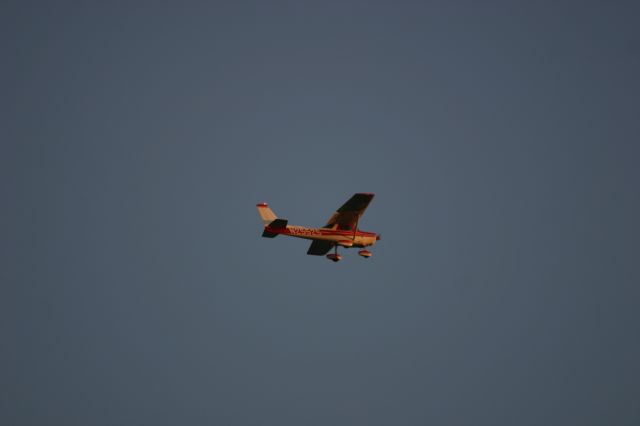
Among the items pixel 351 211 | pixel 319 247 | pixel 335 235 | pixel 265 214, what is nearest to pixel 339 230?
pixel 335 235

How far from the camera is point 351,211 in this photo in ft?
130

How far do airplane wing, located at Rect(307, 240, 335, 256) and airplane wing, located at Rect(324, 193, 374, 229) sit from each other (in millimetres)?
1595

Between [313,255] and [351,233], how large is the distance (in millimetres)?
3098

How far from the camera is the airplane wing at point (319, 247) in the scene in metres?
41.5

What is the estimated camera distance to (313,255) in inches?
1663

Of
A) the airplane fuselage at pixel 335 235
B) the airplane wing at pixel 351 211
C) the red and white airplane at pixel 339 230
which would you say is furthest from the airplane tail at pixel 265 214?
the airplane wing at pixel 351 211

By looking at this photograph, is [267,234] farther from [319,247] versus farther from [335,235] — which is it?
[319,247]

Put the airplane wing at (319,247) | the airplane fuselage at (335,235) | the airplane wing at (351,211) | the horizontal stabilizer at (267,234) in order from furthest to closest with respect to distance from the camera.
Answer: the airplane wing at (319,247) → the airplane fuselage at (335,235) → the airplane wing at (351,211) → the horizontal stabilizer at (267,234)

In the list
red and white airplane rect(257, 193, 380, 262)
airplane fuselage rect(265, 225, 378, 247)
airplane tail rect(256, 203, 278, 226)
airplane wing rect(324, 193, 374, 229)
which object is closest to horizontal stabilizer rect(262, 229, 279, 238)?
red and white airplane rect(257, 193, 380, 262)

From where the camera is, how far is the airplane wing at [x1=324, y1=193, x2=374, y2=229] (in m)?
38.8

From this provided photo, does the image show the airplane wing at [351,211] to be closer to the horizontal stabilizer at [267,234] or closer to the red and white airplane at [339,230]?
the red and white airplane at [339,230]

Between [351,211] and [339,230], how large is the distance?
146 centimetres

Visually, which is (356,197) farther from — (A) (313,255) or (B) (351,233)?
(A) (313,255)

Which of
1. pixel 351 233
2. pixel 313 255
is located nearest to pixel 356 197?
pixel 351 233
